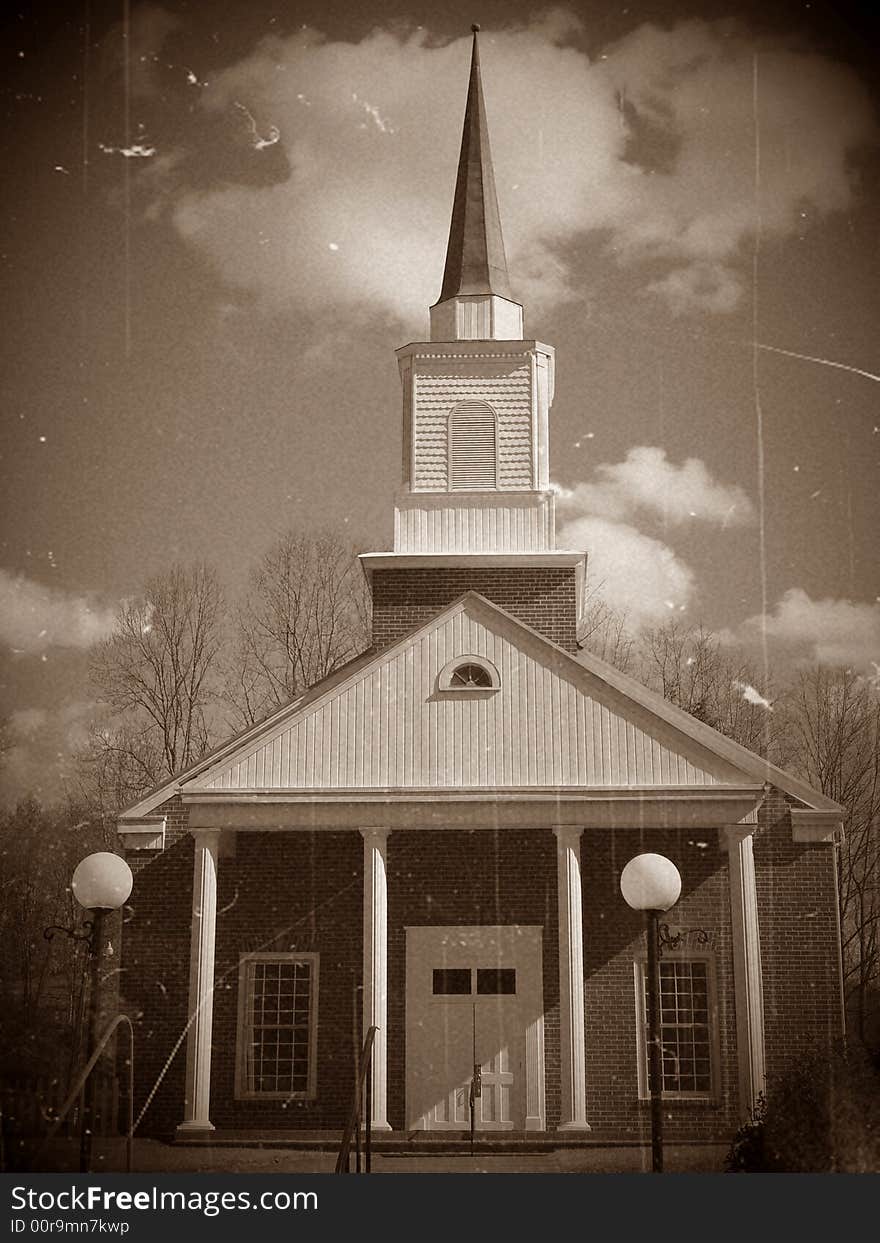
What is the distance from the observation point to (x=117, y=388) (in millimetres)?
18703

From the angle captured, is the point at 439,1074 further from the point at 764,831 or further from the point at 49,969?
the point at 49,969

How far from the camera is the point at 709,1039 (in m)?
14.8

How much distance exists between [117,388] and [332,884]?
8.10m

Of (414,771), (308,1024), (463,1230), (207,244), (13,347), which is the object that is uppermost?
(207,244)

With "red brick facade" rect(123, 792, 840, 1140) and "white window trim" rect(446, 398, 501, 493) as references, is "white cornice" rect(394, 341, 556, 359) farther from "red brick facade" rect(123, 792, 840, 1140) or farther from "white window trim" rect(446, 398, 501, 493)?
"red brick facade" rect(123, 792, 840, 1140)

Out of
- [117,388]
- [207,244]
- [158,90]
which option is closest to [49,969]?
A: [117,388]

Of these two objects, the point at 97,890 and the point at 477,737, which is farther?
the point at 477,737

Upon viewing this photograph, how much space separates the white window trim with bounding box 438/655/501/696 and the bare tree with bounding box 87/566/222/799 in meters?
12.2

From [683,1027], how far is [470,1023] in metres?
2.46

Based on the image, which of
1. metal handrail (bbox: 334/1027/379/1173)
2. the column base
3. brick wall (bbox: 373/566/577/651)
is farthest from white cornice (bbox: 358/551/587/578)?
the column base

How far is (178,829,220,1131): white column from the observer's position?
13.3 m

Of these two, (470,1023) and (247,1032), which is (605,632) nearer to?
(470,1023)

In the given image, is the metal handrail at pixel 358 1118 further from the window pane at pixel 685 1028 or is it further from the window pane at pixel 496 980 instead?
the window pane at pixel 685 1028

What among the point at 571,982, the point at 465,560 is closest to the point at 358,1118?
the point at 571,982
